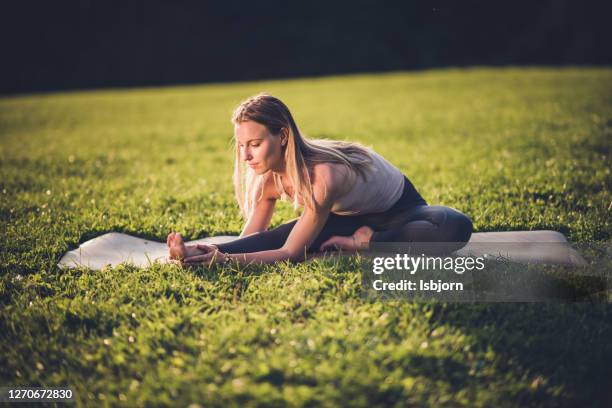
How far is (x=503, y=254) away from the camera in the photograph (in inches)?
134

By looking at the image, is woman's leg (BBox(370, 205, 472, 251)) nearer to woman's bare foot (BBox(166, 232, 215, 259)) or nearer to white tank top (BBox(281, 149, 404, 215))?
white tank top (BBox(281, 149, 404, 215))

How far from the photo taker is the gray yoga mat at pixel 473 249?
3.36 meters

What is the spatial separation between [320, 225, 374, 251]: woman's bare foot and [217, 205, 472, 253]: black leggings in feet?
0.13

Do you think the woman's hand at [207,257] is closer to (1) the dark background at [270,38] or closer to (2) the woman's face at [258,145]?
(2) the woman's face at [258,145]

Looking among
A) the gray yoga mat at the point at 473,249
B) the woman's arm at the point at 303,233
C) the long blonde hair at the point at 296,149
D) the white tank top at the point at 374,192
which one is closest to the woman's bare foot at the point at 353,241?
the white tank top at the point at 374,192

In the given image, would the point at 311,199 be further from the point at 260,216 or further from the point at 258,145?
the point at 260,216

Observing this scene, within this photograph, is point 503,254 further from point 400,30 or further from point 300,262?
point 400,30

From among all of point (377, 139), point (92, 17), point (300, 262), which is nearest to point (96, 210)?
point (300, 262)

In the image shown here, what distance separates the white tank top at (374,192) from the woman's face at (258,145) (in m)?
0.37

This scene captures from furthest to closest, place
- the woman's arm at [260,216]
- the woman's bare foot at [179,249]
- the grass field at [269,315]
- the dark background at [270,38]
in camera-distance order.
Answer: the dark background at [270,38], the woman's arm at [260,216], the woman's bare foot at [179,249], the grass field at [269,315]

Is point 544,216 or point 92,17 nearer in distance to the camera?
point 544,216

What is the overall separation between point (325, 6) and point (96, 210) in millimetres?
31923

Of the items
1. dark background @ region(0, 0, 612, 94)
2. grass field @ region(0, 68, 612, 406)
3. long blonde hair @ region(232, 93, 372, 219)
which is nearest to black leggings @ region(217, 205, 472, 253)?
grass field @ region(0, 68, 612, 406)

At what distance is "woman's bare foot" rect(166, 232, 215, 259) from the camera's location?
3.08 metres
